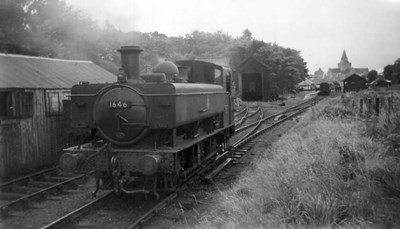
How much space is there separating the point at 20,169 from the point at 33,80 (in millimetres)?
2430

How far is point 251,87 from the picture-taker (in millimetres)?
41188

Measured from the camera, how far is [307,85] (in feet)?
270

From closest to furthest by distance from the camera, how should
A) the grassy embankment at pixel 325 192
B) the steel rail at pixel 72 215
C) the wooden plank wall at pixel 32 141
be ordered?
the grassy embankment at pixel 325 192
the steel rail at pixel 72 215
the wooden plank wall at pixel 32 141

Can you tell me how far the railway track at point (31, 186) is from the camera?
7751mm

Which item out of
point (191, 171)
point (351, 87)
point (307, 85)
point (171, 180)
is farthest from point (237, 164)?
point (307, 85)

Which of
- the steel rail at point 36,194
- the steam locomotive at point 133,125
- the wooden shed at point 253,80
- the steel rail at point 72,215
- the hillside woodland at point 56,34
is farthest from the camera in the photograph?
the wooden shed at point 253,80

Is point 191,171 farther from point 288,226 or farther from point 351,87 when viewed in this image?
point 351,87

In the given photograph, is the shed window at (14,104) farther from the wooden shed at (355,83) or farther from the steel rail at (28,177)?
the wooden shed at (355,83)

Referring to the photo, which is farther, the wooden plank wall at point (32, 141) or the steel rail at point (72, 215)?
the wooden plank wall at point (32, 141)

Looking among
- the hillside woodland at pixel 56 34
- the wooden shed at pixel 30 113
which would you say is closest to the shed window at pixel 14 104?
the wooden shed at pixel 30 113

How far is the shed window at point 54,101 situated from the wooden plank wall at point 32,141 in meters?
0.14

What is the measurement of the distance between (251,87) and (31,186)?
111 ft

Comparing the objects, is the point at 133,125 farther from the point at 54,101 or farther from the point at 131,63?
the point at 54,101

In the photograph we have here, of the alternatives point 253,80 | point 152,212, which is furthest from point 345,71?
point 152,212
